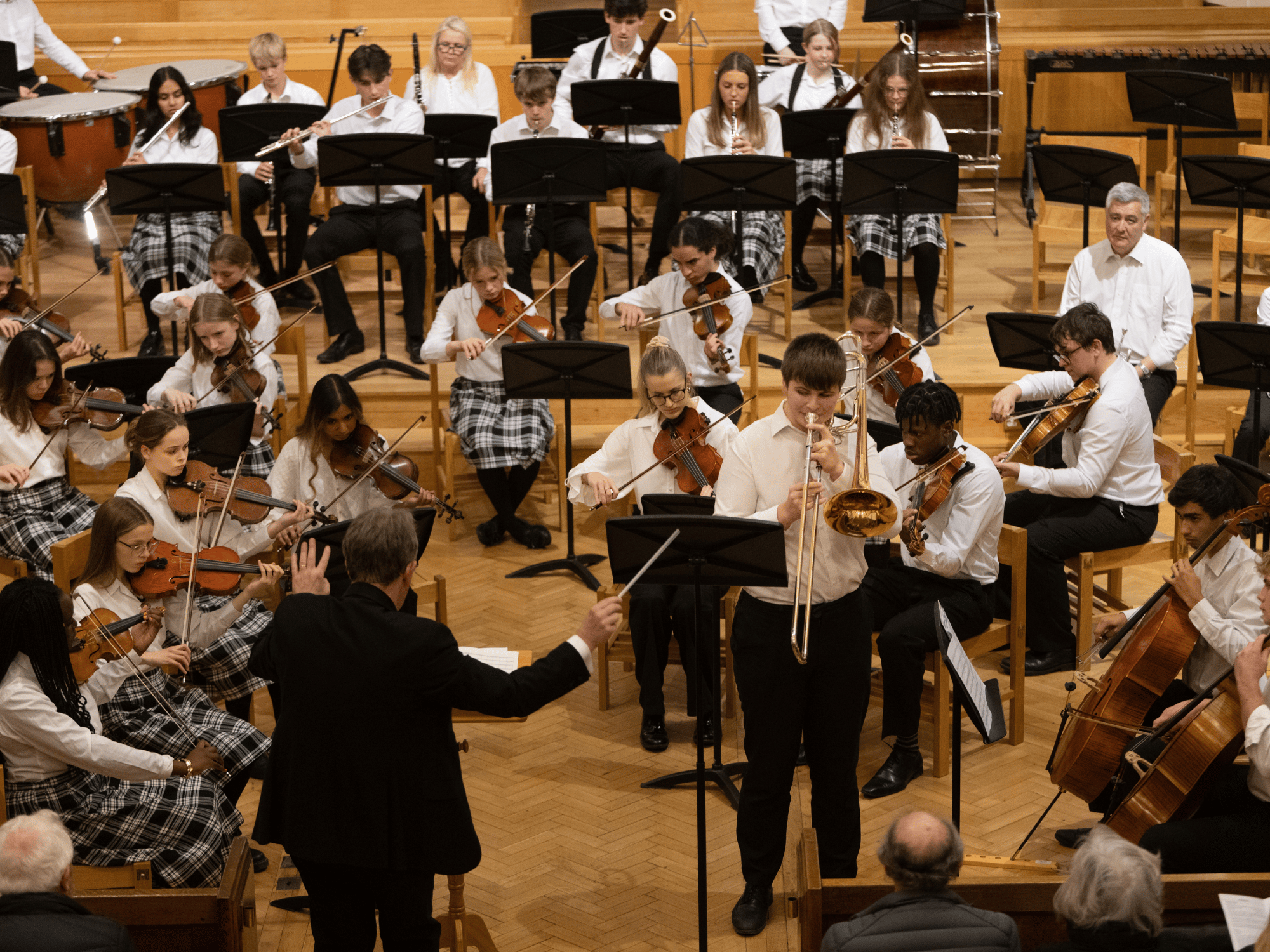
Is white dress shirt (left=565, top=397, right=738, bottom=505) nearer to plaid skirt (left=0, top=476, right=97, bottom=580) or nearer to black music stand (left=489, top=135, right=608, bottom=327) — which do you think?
black music stand (left=489, top=135, right=608, bottom=327)

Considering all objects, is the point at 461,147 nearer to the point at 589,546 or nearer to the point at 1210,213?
the point at 589,546

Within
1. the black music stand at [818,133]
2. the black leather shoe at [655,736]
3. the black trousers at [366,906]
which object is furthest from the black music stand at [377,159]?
the black trousers at [366,906]

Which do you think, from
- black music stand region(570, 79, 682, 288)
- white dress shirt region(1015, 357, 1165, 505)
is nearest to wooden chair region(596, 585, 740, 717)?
white dress shirt region(1015, 357, 1165, 505)

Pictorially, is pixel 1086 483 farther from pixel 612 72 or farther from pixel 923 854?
pixel 612 72

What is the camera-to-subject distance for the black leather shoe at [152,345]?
668 cm

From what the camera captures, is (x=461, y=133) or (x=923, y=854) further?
(x=461, y=133)

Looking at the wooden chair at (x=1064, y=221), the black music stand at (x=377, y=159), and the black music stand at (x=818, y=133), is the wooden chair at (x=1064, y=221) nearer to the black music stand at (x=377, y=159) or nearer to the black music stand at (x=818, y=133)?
the black music stand at (x=818, y=133)

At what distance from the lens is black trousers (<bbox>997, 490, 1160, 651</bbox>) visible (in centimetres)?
475

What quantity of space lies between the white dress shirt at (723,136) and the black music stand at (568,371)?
2.04 metres

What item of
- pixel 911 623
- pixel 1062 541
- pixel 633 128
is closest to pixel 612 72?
pixel 633 128

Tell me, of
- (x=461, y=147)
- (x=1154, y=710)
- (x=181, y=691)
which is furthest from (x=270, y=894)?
(x=461, y=147)

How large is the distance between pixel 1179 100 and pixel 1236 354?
2484 mm

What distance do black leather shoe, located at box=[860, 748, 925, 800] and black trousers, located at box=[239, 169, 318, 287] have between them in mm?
3991

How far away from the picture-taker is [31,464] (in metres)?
5.06
